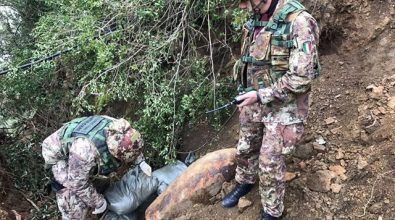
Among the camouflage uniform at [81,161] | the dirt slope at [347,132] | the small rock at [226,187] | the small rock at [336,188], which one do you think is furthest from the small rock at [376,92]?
the camouflage uniform at [81,161]

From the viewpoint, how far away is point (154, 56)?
447cm

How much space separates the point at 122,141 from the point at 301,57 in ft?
4.96

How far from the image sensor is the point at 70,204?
381cm

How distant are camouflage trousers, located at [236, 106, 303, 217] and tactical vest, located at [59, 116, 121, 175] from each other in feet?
3.33

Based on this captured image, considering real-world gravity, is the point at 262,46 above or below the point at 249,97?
above

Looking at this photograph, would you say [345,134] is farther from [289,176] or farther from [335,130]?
[289,176]

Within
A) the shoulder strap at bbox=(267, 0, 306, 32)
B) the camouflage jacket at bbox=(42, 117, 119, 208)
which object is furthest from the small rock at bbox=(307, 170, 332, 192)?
the camouflage jacket at bbox=(42, 117, 119, 208)

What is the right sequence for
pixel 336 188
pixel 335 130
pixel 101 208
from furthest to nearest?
pixel 101 208 < pixel 335 130 < pixel 336 188

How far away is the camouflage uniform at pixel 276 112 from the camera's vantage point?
2623 millimetres

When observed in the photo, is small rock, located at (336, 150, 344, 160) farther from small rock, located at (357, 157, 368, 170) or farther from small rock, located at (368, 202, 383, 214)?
small rock, located at (368, 202, 383, 214)

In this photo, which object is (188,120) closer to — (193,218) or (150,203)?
(150,203)

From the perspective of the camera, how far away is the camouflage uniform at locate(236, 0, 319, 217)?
262cm

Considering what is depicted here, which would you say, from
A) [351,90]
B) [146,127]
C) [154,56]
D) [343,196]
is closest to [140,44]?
[154,56]

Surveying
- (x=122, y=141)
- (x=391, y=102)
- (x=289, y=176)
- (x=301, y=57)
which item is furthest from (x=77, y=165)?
(x=391, y=102)
